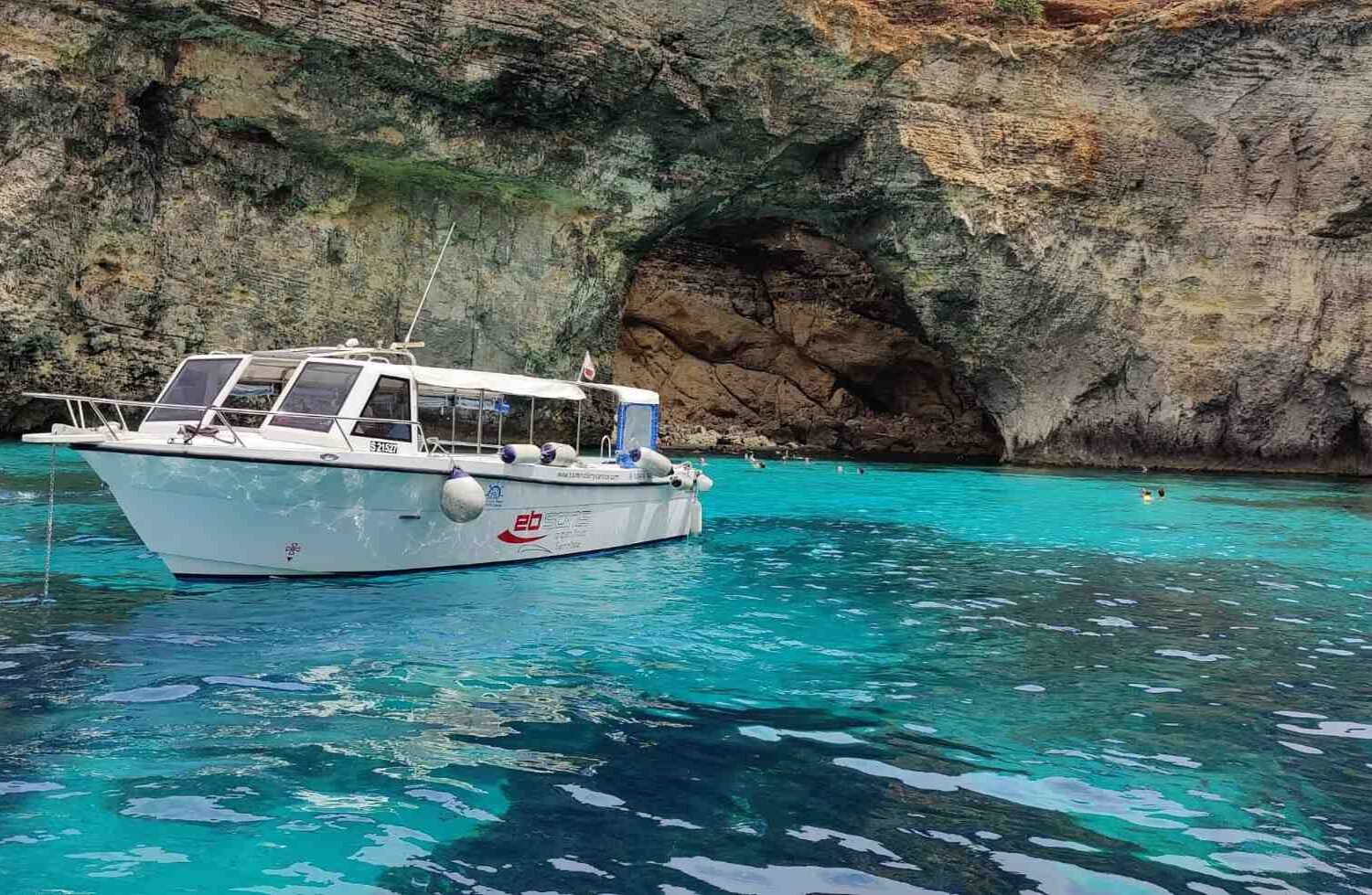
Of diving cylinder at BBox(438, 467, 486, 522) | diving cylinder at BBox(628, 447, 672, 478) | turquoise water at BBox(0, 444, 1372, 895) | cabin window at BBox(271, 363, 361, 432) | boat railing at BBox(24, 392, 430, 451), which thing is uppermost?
cabin window at BBox(271, 363, 361, 432)

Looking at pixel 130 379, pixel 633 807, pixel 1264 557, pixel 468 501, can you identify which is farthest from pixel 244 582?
pixel 130 379

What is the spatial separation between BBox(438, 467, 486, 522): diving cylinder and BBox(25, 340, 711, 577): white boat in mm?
20

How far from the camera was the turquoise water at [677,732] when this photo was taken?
4.72m

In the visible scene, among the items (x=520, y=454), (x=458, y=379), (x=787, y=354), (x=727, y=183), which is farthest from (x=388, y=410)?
(x=787, y=354)

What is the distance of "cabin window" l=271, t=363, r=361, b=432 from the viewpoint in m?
11.9

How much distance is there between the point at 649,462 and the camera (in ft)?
51.1

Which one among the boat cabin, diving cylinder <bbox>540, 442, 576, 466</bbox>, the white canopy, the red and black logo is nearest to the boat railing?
the boat cabin

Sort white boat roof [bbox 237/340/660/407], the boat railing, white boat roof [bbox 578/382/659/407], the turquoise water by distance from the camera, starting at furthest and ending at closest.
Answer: white boat roof [bbox 578/382/659/407], white boat roof [bbox 237/340/660/407], the boat railing, the turquoise water

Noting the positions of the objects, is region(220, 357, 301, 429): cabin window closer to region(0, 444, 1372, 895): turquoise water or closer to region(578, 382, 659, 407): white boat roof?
region(0, 444, 1372, 895): turquoise water

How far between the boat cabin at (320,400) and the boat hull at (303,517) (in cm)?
51

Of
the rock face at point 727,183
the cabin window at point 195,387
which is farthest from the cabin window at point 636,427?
the rock face at point 727,183

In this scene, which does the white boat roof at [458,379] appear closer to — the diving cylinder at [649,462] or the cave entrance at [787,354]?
the diving cylinder at [649,462]

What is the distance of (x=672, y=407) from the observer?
4972 centimetres

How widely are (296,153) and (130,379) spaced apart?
8421 millimetres
